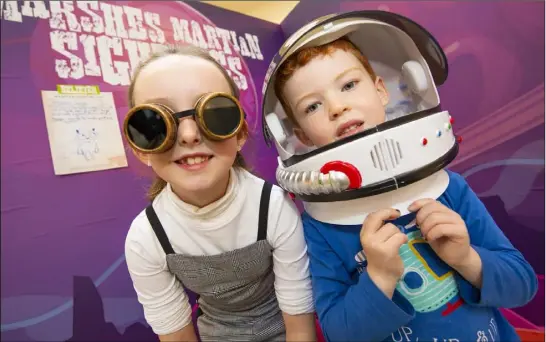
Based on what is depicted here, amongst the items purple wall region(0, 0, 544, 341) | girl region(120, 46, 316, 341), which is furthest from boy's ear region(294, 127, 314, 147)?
purple wall region(0, 0, 544, 341)

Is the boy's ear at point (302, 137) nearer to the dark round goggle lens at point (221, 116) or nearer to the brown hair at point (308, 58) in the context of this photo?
the brown hair at point (308, 58)

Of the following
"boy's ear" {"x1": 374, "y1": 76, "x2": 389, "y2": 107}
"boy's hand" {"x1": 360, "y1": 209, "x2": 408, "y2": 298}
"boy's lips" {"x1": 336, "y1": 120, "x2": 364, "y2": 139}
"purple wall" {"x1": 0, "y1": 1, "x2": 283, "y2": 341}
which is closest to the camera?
"boy's hand" {"x1": 360, "y1": 209, "x2": 408, "y2": 298}

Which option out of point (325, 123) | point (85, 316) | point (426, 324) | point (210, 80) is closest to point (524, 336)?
point (426, 324)

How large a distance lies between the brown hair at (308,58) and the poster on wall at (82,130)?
2.51ft

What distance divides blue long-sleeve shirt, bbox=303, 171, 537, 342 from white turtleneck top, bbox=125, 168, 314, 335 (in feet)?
0.35

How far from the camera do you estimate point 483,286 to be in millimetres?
694

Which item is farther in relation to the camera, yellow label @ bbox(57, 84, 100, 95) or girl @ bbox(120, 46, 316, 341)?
yellow label @ bbox(57, 84, 100, 95)

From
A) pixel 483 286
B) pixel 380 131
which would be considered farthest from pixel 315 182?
pixel 483 286

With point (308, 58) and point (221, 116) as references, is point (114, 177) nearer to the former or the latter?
point (221, 116)

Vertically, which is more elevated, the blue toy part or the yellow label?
the yellow label

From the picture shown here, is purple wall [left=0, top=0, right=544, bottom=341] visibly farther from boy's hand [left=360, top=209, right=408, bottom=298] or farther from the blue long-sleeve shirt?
boy's hand [left=360, top=209, right=408, bottom=298]

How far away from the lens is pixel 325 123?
78 cm

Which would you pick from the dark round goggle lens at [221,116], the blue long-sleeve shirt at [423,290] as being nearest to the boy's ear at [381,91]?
the blue long-sleeve shirt at [423,290]

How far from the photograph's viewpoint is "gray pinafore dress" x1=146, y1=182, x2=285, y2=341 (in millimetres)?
896
